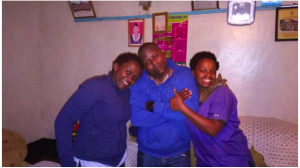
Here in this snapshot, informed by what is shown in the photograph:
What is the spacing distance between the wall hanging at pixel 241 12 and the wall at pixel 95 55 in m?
0.07

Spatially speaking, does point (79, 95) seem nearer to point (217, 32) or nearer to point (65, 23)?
point (217, 32)

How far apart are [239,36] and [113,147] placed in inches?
74.1

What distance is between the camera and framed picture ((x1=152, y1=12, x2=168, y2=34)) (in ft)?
8.66

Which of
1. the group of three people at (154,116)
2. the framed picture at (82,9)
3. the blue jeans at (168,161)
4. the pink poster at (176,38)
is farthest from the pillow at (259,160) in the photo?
the framed picture at (82,9)

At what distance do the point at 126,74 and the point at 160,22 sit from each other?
1537 mm

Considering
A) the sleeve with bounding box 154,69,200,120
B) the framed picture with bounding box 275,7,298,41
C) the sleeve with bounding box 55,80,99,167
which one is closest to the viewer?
the sleeve with bounding box 55,80,99,167

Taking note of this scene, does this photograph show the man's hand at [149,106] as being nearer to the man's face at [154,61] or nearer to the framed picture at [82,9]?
the man's face at [154,61]

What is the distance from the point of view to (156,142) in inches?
53.9

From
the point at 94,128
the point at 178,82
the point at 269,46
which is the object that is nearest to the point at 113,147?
the point at 94,128

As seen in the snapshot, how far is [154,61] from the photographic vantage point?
1.37m

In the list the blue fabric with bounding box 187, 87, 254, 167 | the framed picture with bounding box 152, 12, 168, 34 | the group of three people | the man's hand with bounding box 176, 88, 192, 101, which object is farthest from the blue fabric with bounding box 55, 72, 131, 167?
the framed picture with bounding box 152, 12, 168, 34

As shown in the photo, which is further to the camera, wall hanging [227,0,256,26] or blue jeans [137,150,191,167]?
wall hanging [227,0,256,26]

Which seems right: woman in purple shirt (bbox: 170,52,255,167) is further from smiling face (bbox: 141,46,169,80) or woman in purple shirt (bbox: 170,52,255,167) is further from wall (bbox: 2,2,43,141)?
wall (bbox: 2,2,43,141)

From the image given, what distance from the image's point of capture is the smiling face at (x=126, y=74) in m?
1.31
